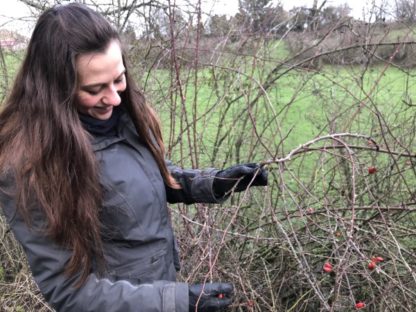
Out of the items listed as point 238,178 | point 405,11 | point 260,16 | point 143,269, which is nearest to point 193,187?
point 238,178

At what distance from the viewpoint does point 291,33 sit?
3.91 meters

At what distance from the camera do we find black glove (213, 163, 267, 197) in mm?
1844

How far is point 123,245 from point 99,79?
0.55 meters

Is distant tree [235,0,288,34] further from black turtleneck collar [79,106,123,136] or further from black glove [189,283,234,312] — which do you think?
black glove [189,283,234,312]

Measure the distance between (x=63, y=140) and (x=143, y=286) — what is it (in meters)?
0.52

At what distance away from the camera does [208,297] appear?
1.60m

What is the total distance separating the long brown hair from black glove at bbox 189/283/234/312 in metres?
0.35

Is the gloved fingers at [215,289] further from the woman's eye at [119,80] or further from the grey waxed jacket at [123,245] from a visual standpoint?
the woman's eye at [119,80]

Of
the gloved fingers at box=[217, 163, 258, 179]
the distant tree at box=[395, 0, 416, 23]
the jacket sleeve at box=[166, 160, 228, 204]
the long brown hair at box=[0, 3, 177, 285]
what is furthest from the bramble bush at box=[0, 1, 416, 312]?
the long brown hair at box=[0, 3, 177, 285]

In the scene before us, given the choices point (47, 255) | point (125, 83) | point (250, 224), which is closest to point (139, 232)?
point (47, 255)

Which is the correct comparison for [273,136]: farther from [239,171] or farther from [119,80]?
[119,80]

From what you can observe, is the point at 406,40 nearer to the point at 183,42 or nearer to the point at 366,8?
the point at 366,8

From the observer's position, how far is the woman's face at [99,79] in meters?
1.49

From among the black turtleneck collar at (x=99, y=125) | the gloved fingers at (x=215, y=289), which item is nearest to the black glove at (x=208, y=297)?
the gloved fingers at (x=215, y=289)
